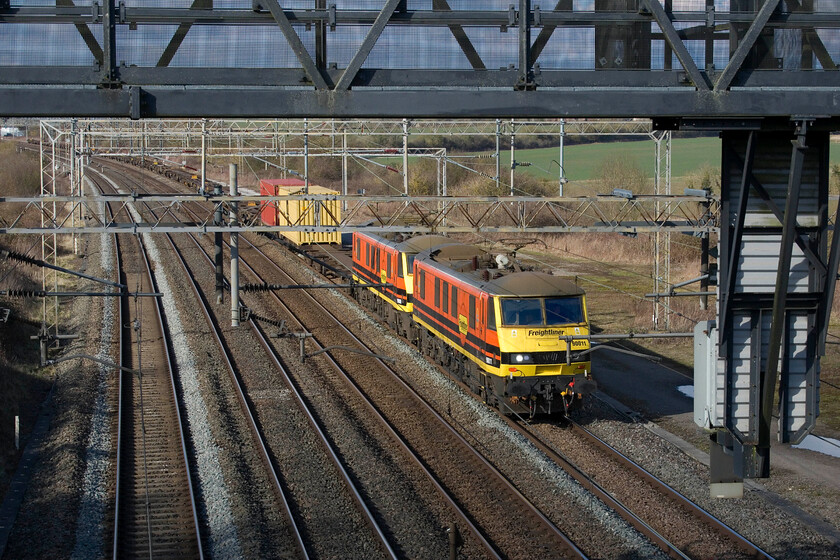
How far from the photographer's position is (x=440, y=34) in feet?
21.4

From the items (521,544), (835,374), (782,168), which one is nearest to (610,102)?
(782,168)

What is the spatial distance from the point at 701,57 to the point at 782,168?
3.90ft

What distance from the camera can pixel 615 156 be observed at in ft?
151

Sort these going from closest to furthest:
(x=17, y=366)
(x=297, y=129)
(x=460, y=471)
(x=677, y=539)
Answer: (x=677, y=539), (x=460, y=471), (x=17, y=366), (x=297, y=129)

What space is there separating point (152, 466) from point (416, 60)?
10386 millimetres

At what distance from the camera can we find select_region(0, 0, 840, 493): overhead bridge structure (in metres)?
6.12

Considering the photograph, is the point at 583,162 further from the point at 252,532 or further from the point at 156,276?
the point at 252,532

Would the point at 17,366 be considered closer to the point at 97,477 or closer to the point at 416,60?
the point at 97,477

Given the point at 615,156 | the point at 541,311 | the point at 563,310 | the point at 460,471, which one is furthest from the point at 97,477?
the point at 615,156

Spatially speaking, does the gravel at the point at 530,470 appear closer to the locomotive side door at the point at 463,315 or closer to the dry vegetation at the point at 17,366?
the locomotive side door at the point at 463,315

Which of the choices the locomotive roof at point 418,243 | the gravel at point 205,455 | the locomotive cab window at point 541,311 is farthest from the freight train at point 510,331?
the gravel at point 205,455

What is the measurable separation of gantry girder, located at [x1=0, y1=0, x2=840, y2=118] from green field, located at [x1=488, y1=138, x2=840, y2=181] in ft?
131

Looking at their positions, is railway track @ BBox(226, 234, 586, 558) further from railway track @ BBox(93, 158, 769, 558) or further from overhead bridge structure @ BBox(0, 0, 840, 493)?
overhead bridge structure @ BBox(0, 0, 840, 493)

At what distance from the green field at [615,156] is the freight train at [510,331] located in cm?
2850
